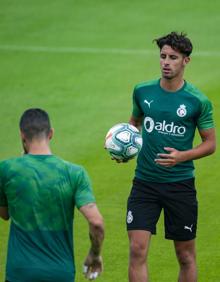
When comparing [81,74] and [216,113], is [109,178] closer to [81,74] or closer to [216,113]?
[216,113]

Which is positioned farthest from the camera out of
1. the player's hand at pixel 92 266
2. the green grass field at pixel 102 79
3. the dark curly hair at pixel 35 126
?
the green grass field at pixel 102 79

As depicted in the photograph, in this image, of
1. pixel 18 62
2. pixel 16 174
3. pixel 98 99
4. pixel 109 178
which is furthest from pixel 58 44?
pixel 16 174

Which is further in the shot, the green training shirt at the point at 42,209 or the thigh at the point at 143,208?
the thigh at the point at 143,208

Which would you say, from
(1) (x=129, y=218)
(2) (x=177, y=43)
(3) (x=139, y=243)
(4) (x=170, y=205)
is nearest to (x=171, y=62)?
(2) (x=177, y=43)

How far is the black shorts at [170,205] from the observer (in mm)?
10031

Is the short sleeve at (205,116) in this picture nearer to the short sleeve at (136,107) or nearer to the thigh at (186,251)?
the short sleeve at (136,107)

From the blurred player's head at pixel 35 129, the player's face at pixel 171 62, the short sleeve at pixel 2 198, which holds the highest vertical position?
the player's face at pixel 171 62

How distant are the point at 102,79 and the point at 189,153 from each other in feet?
Answer: 30.6

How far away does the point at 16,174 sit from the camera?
791 centimetres

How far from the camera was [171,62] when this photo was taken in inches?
394

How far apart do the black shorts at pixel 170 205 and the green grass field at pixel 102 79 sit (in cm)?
124

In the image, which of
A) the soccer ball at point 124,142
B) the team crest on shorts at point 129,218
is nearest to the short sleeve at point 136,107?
the soccer ball at point 124,142

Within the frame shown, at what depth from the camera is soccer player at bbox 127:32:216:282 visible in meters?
9.92

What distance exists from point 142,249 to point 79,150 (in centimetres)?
588
